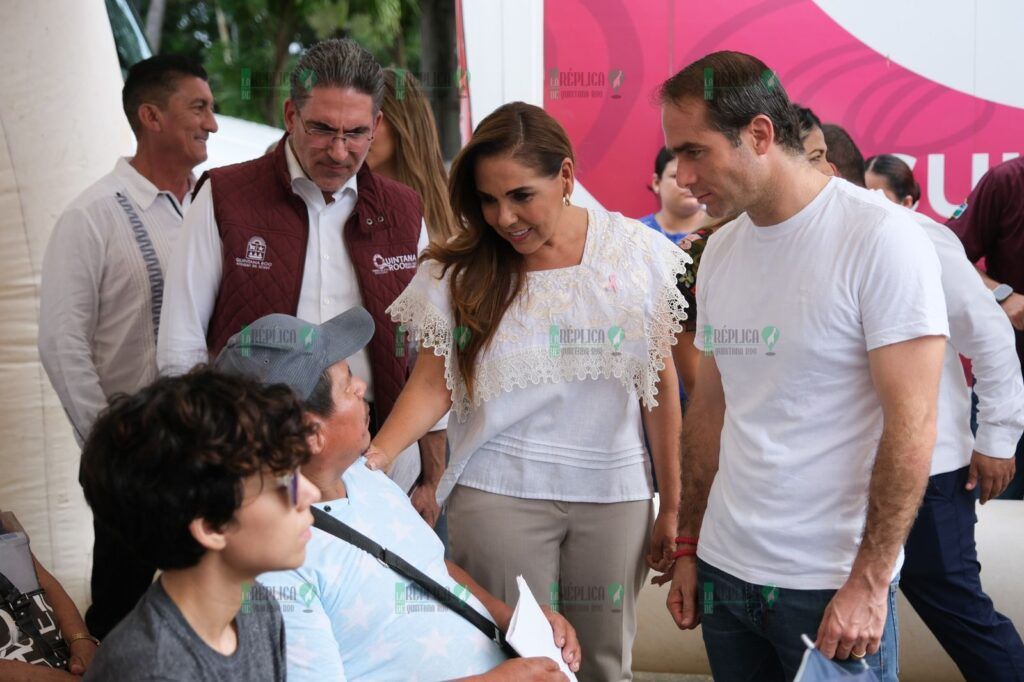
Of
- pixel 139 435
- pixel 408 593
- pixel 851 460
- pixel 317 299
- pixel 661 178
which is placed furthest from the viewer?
pixel 661 178

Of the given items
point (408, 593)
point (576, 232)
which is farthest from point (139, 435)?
point (576, 232)

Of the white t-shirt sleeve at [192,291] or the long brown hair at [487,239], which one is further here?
the white t-shirt sleeve at [192,291]

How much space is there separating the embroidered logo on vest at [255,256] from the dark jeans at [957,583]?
5.37 ft

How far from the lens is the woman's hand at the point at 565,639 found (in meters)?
2.13

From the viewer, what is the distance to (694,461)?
2.18m

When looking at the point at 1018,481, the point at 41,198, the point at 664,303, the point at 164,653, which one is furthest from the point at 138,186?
the point at 1018,481

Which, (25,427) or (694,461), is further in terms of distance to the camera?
(25,427)

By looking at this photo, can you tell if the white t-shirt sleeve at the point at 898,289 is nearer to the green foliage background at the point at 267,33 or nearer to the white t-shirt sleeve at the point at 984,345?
the white t-shirt sleeve at the point at 984,345

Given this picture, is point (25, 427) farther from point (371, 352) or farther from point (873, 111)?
point (873, 111)

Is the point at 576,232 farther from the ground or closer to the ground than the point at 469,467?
farther from the ground

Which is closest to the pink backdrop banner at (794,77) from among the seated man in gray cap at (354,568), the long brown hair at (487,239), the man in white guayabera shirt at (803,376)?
the long brown hair at (487,239)

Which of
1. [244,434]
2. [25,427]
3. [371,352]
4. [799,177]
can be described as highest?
[799,177]

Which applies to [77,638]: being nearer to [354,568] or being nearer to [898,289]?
[354,568]

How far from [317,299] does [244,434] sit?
1.24 metres
